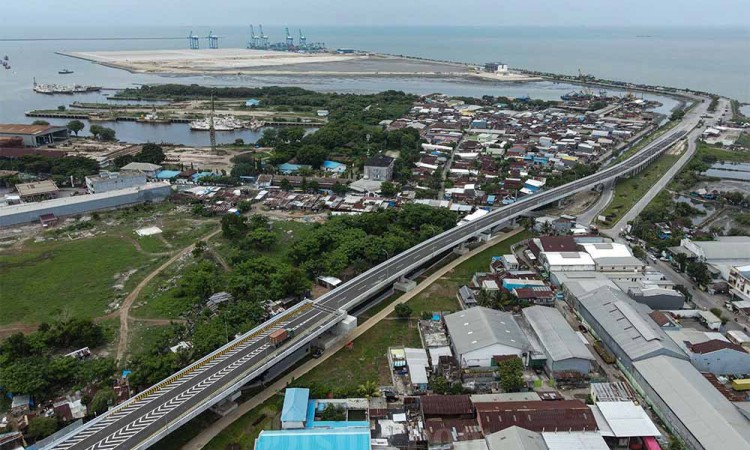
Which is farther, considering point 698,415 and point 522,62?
point 522,62

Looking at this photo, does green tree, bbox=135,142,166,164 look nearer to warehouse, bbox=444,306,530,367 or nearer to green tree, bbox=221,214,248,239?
green tree, bbox=221,214,248,239

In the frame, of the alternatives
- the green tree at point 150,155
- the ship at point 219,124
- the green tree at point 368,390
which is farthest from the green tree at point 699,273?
the ship at point 219,124

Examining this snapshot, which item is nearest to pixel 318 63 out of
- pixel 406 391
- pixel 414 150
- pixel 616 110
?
pixel 616 110

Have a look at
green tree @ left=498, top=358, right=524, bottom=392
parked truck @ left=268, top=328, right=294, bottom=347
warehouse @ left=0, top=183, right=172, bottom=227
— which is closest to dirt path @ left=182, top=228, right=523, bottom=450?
parked truck @ left=268, top=328, right=294, bottom=347

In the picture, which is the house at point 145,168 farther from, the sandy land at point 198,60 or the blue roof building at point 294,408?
the sandy land at point 198,60

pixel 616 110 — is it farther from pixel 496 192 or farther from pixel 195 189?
pixel 195 189

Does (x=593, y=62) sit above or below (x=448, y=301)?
above
